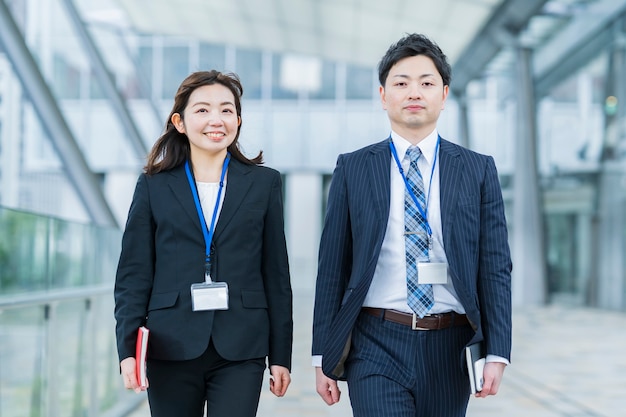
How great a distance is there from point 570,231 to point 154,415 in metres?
17.5

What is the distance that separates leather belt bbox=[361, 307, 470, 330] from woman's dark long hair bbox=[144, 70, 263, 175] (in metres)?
0.68

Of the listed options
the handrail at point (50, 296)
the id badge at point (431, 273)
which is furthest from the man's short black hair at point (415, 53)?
the handrail at point (50, 296)

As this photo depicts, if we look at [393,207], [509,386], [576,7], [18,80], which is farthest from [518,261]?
[393,207]

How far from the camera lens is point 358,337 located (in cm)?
272

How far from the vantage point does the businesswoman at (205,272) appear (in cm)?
269

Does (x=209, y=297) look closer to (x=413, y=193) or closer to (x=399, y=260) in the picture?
(x=399, y=260)

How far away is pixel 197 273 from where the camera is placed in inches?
107

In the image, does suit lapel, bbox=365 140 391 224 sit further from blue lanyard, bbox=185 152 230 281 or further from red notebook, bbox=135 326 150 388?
red notebook, bbox=135 326 150 388

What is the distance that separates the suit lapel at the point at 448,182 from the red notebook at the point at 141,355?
90 centimetres

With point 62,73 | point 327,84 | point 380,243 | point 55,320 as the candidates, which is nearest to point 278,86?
point 327,84

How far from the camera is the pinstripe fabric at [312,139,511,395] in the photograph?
2.63 m

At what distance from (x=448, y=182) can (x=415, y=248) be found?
23 centimetres

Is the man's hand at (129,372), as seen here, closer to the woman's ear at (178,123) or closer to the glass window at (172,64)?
the woman's ear at (178,123)

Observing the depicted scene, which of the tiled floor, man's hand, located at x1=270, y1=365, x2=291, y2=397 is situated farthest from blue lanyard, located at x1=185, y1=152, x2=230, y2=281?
the tiled floor
